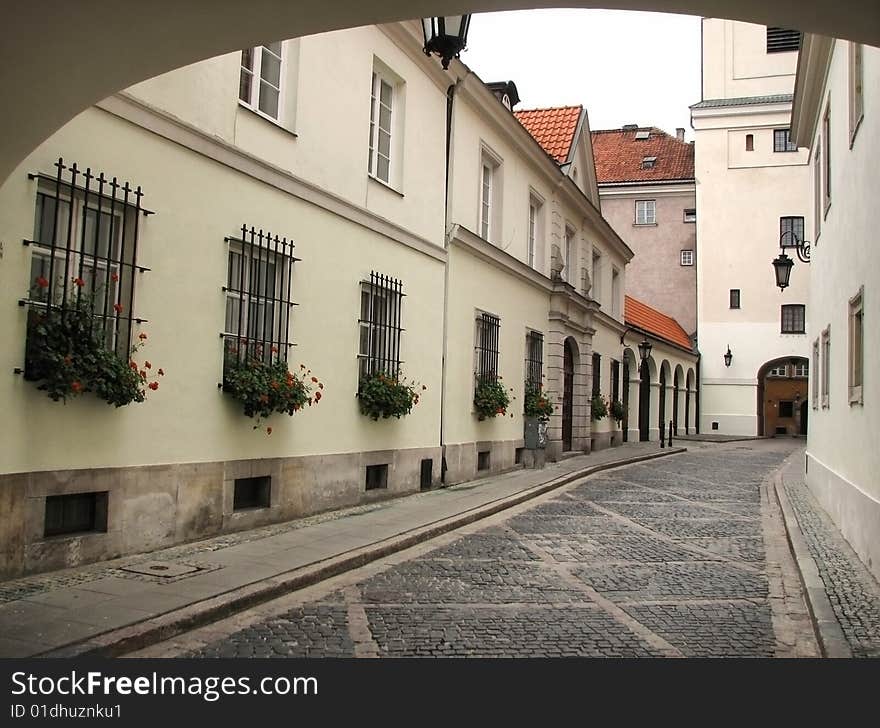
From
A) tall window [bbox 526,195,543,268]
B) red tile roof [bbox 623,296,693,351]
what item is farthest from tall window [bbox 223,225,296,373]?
red tile roof [bbox 623,296,693,351]

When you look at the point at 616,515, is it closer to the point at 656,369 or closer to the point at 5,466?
the point at 5,466

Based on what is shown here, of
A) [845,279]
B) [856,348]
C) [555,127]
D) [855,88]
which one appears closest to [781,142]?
[555,127]

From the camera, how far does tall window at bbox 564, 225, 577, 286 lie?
77.2 feet

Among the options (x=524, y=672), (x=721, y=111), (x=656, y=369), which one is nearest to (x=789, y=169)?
(x=721, y=111)

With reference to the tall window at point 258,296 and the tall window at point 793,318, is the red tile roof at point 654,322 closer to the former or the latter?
the tall window at point 793,318

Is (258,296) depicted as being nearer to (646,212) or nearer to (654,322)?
(654,322)

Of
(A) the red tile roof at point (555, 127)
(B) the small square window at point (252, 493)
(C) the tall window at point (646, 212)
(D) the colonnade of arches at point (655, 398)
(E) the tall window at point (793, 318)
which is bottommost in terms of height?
(B) the small square window at point (252, 493)

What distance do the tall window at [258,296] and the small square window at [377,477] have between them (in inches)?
119

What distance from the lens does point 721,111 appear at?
39.0m

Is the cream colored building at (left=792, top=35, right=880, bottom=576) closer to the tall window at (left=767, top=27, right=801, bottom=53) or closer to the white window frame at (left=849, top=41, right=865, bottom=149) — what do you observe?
the white window frame at (left=849, top=41, right=865, bottom=149)

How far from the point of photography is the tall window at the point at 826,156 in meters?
12.5

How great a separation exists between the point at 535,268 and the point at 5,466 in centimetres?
1536

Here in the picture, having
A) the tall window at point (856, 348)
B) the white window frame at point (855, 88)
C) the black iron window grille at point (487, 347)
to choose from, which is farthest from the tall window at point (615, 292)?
the white window frame at point (855, 88)

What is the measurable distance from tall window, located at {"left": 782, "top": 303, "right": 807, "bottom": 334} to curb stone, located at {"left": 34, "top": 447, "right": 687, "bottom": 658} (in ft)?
101
